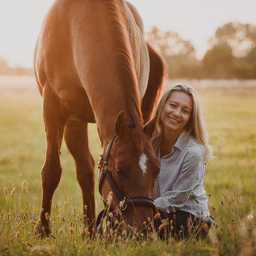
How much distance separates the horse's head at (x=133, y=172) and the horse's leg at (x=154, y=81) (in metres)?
2.64

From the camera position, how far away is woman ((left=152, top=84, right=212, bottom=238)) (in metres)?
3.41

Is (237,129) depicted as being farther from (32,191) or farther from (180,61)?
(180,61)

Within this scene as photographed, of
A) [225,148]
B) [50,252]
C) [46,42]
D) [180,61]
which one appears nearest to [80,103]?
[46,42]

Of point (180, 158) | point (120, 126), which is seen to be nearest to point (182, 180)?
point (180, 158)

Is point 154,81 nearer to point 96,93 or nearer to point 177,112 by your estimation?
point 177,112

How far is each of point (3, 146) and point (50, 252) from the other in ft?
24.3

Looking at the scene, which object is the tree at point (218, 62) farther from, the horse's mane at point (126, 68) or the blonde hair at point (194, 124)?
the horse's mane at point (126, 68)

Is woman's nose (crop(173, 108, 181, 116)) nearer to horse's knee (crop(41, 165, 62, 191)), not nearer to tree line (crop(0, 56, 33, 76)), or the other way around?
horse's knee (crop(41, 165, 62, 191))

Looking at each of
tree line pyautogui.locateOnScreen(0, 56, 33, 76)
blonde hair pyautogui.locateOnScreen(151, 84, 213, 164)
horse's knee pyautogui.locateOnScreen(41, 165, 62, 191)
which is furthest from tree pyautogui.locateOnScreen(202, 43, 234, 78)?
horse's knee pyautogui.locateOnScreen(41, 165, 62, 191)

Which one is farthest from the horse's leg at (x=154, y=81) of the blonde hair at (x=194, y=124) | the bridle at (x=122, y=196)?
the bridle at (x=122, y=196)

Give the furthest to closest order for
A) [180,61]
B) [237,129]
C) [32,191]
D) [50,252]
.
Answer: [180,61]
[237,129]
[32,191]
[50,252]

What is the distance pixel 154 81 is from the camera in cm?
564

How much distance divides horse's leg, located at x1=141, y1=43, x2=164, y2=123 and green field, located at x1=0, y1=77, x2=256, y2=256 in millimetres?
1209

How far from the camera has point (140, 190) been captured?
8.74 feet
